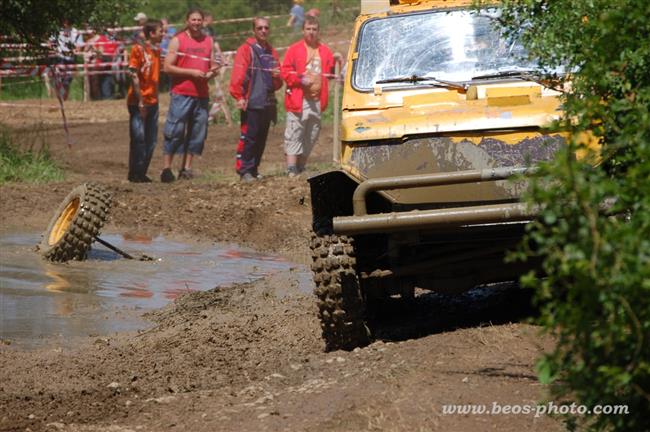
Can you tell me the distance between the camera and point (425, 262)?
7188 mm

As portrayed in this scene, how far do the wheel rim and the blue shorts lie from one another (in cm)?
533

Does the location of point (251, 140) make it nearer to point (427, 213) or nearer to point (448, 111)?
point (448, 111)

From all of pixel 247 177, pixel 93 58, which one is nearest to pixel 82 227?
pixel 247 177

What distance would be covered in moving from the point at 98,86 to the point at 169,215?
49.6 feet

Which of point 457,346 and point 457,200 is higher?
point 457,200

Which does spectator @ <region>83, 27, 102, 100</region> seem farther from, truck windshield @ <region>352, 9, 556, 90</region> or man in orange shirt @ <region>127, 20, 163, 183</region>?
truck windshield @ <region>352, 9, 556, 90</region>

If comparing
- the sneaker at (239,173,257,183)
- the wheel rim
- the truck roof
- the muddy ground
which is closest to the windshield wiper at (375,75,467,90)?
the truck roof

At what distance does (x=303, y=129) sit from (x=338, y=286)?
32.6 feet

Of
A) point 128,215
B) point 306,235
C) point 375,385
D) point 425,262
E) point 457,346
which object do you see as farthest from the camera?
point 128,215

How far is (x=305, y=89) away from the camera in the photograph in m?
16.4

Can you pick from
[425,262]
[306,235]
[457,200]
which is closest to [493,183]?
[457,200]

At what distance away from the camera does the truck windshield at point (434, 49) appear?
26.1ft

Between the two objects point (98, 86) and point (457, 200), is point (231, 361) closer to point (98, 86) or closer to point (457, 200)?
point (457, 200)

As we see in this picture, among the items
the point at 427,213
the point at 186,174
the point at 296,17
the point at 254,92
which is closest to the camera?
the point at 427,213
